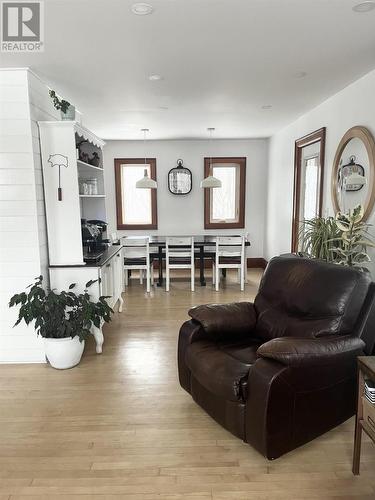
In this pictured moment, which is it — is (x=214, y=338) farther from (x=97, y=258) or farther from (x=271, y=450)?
(x=97, y=258)

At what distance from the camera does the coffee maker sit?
367 centimetres

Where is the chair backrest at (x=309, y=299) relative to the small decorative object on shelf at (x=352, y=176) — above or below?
below

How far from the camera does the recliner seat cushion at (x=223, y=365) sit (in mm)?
2025

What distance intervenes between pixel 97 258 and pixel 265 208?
15.2 ft

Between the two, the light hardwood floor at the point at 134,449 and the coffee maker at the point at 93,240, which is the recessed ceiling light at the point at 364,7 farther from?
the coffee maker at the point at 93,240

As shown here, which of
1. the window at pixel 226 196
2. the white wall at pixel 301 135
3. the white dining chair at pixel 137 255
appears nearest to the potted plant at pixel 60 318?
the white dining chair at pixel 137 255

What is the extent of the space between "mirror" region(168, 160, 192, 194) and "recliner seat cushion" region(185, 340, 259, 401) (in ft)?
Result: 16.7

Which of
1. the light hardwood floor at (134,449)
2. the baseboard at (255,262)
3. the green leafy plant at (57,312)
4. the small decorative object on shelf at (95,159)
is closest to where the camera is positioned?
the light hardwood floor at (134,449)

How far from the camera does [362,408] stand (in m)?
1.85

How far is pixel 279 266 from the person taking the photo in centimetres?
280

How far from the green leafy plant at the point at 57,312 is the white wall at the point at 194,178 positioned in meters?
4.38

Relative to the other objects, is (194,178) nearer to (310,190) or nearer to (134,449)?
(310,190)

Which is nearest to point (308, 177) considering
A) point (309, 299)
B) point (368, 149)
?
point (368, 149)

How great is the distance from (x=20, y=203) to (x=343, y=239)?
2.82 metres
